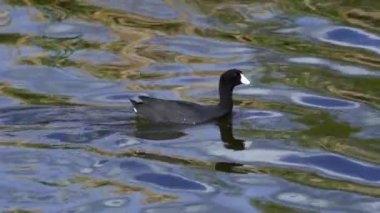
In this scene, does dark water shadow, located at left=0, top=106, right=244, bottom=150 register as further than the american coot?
No

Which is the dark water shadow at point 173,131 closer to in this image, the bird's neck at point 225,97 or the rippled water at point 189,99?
the rippled water at point 189,99

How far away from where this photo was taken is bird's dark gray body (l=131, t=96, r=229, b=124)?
12273 mm

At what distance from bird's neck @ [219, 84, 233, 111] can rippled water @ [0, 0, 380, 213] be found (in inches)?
5.9

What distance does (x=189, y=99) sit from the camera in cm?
1312

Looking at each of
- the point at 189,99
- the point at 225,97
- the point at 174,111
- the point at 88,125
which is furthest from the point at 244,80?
the point at 88,125

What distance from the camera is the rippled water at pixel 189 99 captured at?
1053 centimetres

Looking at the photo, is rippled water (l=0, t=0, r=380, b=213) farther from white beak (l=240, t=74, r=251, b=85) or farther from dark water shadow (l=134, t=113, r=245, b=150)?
white beak (l=240, t=74, r=251, b=85)

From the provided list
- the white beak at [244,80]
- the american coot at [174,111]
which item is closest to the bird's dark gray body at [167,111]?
the american coot at [174,111]

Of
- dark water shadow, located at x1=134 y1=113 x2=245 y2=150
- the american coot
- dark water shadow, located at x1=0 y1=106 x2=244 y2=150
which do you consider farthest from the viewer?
the american coot

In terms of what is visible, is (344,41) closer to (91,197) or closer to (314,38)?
(314,38)

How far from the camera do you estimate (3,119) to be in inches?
477

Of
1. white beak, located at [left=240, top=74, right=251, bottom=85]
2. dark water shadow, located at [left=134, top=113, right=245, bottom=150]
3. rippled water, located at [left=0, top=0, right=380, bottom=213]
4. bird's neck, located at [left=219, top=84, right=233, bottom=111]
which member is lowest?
dark water shadow, located at [left=134, top=113, right=245, bottom=150]

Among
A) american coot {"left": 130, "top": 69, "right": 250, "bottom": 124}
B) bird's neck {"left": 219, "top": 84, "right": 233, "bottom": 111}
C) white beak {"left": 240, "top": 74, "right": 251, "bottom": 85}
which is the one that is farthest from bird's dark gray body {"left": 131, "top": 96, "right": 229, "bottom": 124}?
white beak {"left": 240, "top": 74, "right": 251, "bottom": 85}

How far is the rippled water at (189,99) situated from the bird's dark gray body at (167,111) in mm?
90
